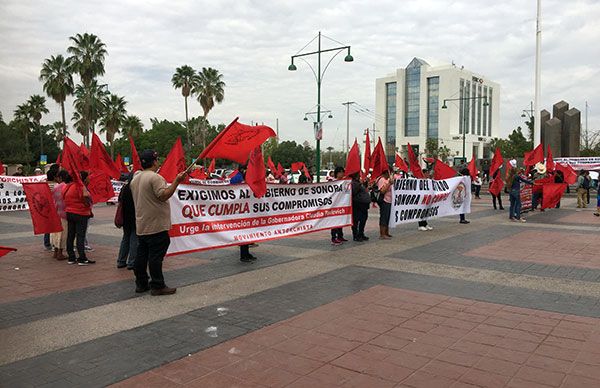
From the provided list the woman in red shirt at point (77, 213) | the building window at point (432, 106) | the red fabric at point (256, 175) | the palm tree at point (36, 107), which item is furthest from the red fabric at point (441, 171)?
the building window at point (432, 106)

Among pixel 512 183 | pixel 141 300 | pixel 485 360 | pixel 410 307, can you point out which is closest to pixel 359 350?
pixel 485 360

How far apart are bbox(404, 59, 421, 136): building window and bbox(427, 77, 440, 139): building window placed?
2.60 m

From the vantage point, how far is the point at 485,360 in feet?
13.8

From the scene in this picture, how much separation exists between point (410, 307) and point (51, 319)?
3.97 meters

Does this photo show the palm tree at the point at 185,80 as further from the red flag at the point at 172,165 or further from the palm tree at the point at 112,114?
the red flag at the point at 172,165

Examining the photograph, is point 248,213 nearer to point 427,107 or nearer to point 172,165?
point 172,165

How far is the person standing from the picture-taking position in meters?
7.39

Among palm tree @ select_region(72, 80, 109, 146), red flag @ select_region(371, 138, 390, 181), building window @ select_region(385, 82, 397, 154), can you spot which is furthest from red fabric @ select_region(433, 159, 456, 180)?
building window @ select_region(385, 82, 397, 154)

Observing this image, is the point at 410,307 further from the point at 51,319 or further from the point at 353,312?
the point at 51,319

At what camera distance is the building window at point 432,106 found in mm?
120062

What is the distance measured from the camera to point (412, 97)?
4867 inches

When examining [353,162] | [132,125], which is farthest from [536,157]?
[132,125]

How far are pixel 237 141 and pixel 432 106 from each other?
397 ft

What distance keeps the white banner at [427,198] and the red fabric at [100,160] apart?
6.18 meters
